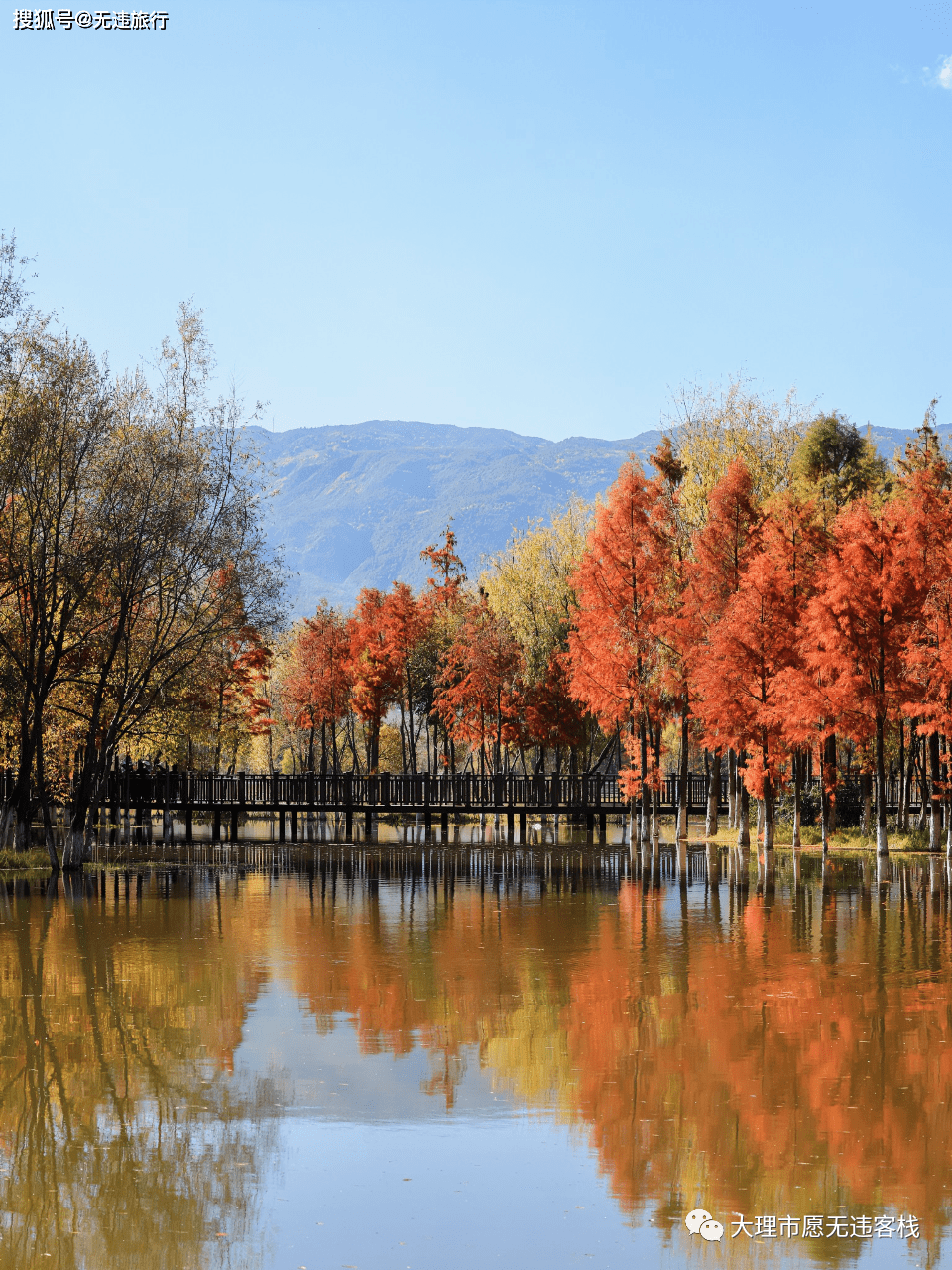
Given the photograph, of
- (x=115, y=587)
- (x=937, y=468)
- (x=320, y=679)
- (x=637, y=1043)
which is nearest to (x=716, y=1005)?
(x=637, y=1043)

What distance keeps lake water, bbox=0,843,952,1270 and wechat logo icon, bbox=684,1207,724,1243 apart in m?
0.03

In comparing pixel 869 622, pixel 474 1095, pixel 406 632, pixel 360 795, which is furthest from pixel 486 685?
pixel 474 1095

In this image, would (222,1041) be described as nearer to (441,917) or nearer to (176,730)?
(441,917)

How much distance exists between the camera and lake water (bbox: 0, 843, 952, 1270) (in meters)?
6.97

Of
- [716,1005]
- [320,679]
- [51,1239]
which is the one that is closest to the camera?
[51,1239]

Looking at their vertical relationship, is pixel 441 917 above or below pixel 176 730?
below

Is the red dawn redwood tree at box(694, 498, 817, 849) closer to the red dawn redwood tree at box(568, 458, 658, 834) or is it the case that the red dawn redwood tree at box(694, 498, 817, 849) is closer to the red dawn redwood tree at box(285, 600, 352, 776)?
the red dawn redwood tree at box(568, 458, 658, 834)

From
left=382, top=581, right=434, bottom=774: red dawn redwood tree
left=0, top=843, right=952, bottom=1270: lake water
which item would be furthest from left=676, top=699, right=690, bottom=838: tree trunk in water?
left=382, top=581, right=434, bottom=774: red dawn redwood tree

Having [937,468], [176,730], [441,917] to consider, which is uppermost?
[937,468]

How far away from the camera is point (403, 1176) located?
25.7ft

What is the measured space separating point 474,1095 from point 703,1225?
9.64 ft

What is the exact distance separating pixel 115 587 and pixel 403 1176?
80.0 feet

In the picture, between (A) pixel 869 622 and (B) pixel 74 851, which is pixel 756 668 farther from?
(B) pixel 74 851

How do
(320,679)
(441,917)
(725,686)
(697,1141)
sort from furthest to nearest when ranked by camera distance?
(320,679) → (725,686) → (441,917) → (697,1141)
